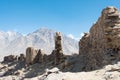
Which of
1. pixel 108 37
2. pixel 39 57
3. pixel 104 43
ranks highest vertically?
pixel 108 37

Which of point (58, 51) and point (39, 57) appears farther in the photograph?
point (39, 57)

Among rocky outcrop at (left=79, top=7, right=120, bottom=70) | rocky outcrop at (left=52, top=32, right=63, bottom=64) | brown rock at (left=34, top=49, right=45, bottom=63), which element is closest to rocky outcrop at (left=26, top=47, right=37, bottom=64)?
brown rock at (left=34, top=49, right=45, bottom=63)

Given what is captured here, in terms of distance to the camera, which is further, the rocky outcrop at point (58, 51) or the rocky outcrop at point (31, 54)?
the rocky outcrop at point (31, 54)

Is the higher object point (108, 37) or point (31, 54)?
point (108, 37)

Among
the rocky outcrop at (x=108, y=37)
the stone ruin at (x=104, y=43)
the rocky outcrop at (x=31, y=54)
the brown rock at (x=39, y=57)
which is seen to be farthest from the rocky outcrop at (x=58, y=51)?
the rocky outcrop at (x=108, y=37)

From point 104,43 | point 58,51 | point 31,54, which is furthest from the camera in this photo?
point 31,54

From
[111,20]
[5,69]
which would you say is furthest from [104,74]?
[5,69]

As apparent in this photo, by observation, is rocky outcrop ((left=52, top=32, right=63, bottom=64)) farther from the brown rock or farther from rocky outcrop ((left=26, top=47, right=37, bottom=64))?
rocky outcrop ((left=26, top=47, right=37, bottom=64))

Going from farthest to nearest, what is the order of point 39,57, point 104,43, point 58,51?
point 39,57, point 58,51, point 104,43

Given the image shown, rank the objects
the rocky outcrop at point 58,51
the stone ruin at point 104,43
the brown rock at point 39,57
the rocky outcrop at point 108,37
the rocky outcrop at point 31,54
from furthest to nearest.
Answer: the rocky outcrop at point 31,54 < the brown rock at point 39,57 < the rocky outcrop at point 58,51 < the stone ruin at point 104,43 < the rocky outcrop at point 108,37

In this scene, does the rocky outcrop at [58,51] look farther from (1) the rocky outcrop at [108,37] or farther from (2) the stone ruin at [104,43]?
(1) the rocky outcrop at [108,37]

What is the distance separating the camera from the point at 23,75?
79.4m

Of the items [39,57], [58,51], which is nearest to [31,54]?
[39,57]

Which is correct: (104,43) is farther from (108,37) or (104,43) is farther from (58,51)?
(58,51)
